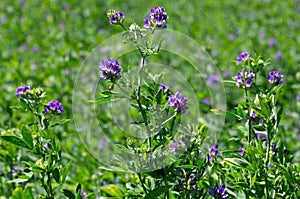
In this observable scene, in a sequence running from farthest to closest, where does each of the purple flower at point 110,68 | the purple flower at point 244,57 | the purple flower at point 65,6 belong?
1. the purple flower at point 65,6
2. the purple flower at point 244,57
3. the purple flower at point 110,68

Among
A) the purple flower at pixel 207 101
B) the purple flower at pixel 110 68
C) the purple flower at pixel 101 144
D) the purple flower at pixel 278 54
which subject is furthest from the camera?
the purple flower at pixel 278 54

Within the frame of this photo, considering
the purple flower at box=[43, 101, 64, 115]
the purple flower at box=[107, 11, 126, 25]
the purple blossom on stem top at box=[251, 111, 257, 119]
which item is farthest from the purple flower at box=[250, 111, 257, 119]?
the purple flower at box=[43, 101, 64, 115]

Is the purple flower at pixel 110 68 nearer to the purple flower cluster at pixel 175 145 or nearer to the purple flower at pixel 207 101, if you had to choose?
the purple flower cluster at pixel 175 145

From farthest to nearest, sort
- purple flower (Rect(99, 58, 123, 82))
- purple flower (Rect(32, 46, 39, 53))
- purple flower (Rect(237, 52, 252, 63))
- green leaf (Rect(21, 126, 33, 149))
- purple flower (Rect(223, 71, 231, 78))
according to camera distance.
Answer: purple flower (Rect(32, 46, 39, 53)), purple flower (Rect(223, 71, 231, 78)), purple flower (Rect(237, 52, 252, 63)), green leaf (Rect(21, 126, 33, 149)), purple flower (Rect(99, 58, 123, 82))

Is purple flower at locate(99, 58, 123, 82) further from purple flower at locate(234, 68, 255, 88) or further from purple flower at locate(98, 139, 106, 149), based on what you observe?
purple flower at locate(98, 139, 106, 149)

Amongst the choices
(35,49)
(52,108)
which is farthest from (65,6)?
(52,108)

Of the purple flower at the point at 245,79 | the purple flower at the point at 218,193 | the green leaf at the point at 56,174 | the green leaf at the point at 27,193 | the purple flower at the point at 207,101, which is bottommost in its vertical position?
the green leaf at the point at 27,193

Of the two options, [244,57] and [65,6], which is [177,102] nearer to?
[244,57]

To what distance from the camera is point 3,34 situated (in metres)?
5.22

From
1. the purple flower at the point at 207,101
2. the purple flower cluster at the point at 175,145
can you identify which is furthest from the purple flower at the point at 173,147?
the purple flower at the point at 207,101

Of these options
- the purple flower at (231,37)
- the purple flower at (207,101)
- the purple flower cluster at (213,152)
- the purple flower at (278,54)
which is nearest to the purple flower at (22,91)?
the purple flower cluster at (213,152)

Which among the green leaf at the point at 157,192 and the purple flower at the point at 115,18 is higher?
the purple flower at the point at 115,18

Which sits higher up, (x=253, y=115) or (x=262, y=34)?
(x=262, y=34)

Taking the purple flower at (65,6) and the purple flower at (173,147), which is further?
the purple flower at (65,6)
